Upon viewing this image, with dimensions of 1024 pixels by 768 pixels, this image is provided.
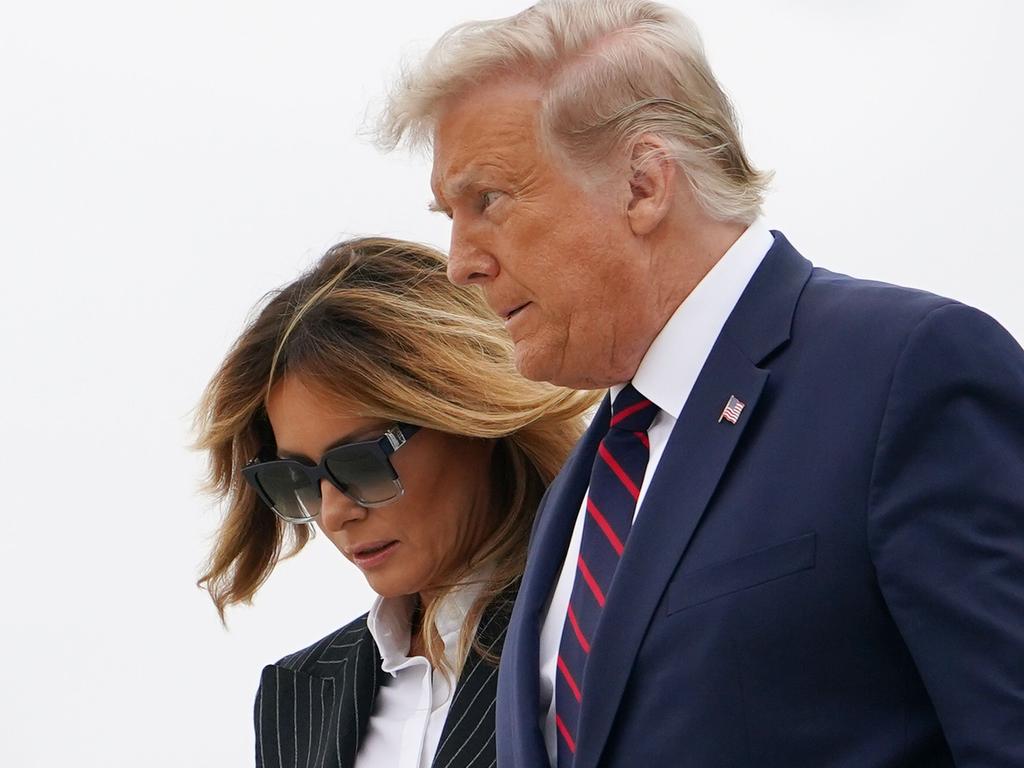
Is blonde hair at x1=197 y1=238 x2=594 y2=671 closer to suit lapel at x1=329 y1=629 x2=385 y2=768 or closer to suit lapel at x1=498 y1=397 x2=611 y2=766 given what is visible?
suit lapel at x1=329 y1=629 x2=385 y2=768

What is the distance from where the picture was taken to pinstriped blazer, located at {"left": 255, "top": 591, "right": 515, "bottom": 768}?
2.12m

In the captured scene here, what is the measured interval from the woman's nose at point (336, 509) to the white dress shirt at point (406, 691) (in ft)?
0.57

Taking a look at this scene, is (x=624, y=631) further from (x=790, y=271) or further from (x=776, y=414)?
(x=790, y=271)

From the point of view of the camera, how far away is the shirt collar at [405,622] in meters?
2.29

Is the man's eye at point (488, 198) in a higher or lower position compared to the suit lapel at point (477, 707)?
higher

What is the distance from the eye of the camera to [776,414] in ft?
5.01

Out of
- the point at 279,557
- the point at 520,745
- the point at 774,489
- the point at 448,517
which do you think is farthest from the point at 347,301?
the point at 774,489

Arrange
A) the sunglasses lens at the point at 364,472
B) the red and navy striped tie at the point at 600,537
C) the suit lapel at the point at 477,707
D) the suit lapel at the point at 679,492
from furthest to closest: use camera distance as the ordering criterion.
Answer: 1. the sunglasses lens at the point at 364,472
2. the suit lapel at the point at 477,707
3. the red and navy striped tie at the point at 600,537
4. the suit lapel at the point at 679,492

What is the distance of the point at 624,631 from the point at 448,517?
0.82m

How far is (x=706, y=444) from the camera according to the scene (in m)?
1.55

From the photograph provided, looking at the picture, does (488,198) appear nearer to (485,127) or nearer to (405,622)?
(485,127)

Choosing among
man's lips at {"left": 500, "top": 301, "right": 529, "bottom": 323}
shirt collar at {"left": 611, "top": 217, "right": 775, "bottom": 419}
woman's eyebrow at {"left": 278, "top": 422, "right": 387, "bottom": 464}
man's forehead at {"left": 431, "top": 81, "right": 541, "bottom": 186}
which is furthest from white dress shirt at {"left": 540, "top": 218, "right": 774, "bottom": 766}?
woman's eyebrow at {"left": 278, "top": 422, "right": 387, "bottom": 464}

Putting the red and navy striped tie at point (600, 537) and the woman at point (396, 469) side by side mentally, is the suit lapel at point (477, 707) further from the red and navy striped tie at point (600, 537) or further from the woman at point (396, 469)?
the red and navy striped tie at point (600, 537)

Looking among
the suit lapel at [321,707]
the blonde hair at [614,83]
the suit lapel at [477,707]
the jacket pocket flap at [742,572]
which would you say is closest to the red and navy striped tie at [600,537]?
the jacket pocket flap at [742,572]
